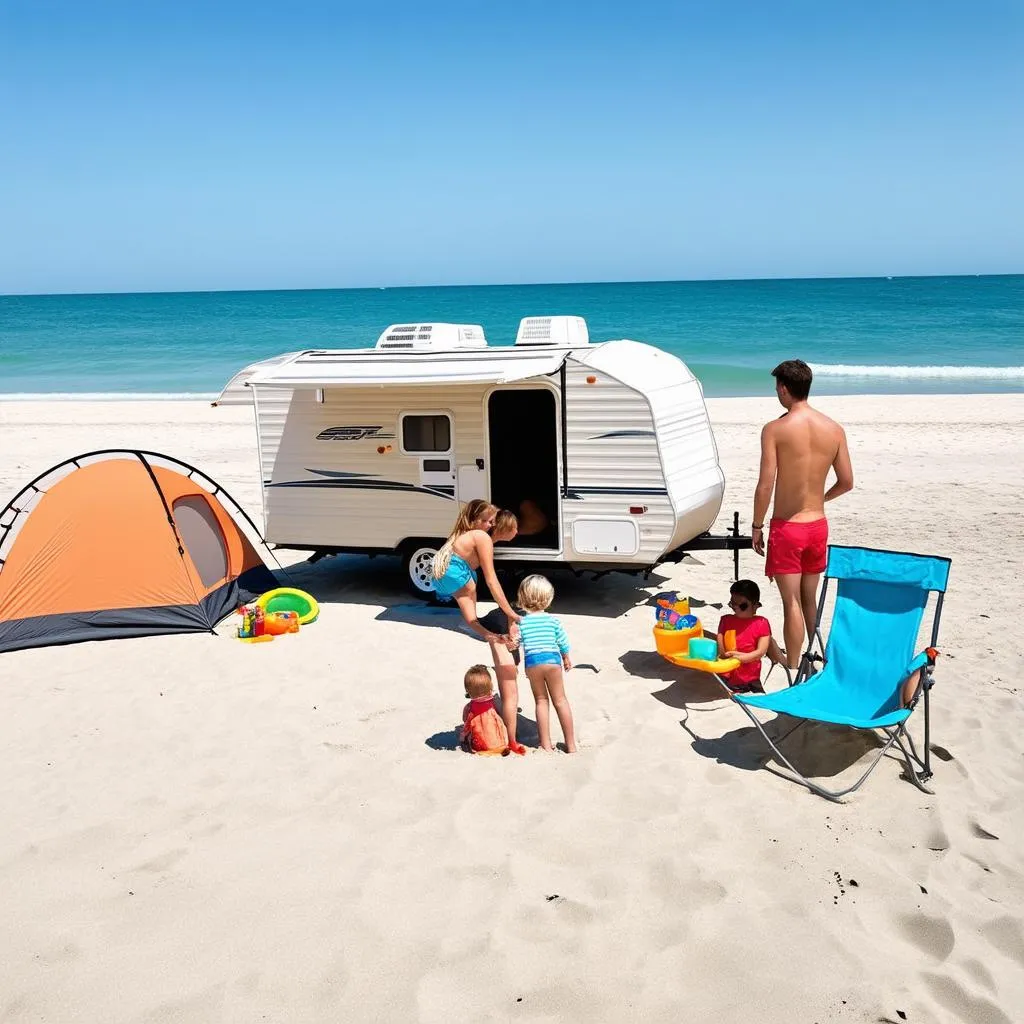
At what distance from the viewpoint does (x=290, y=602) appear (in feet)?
26.8

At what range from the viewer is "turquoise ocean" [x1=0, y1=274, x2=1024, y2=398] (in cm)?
3222

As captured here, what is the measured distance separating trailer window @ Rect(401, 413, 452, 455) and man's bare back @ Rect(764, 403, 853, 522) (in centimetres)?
329

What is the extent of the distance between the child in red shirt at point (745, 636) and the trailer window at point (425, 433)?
3.20m

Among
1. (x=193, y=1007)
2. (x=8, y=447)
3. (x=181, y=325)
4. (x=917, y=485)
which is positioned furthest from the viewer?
(x=181, y=325)

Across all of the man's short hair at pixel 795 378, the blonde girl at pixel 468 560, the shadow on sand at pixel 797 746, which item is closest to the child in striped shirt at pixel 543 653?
the shadow on sand at pixel 797 746

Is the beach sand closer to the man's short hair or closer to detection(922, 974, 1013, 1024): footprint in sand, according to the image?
detection(922, 974, 1013, 1024): footprint in sand

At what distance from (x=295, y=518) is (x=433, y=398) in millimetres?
1660

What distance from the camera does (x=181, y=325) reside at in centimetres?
6316

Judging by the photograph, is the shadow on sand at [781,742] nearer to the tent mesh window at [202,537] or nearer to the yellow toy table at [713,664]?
the yellow toy table at [713,664]

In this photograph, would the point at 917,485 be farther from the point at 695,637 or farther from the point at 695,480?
the point at 695,637

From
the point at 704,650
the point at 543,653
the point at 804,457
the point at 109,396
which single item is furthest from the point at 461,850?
the point at 109,396

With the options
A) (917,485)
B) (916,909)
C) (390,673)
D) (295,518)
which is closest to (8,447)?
(295,518)

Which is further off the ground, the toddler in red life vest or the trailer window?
the trailer window

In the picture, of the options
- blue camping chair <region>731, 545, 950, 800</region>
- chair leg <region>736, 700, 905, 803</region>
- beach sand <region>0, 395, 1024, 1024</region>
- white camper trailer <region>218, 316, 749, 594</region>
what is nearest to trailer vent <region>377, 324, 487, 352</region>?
white camper trailer <region>218, 316, 749, 594</region>
